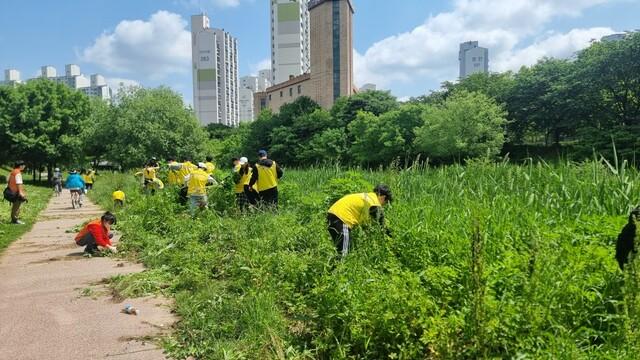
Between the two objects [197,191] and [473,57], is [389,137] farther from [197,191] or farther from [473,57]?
[473,57]

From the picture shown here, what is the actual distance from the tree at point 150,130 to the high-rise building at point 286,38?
61.3m

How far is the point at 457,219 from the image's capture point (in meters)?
5.23

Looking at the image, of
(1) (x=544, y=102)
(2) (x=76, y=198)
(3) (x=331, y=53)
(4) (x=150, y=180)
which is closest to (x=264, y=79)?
(3) (x=331, y=53)

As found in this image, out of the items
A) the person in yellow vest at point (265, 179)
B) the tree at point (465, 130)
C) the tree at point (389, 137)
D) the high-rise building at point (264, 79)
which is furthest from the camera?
the high-rise building at point (264, 79)

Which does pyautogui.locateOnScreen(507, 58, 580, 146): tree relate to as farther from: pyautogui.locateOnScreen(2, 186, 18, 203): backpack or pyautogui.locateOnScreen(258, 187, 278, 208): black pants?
pyautogui.locateOnScreen(2, 186, 18, 203): backpack

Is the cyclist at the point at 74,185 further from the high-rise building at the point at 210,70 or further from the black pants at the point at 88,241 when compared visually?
the high-rise building at the point at 210,70

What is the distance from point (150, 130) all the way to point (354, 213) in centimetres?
3854

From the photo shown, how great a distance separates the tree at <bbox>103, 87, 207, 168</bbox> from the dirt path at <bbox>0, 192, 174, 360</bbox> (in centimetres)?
3398

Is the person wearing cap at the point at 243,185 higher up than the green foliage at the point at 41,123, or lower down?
lower down

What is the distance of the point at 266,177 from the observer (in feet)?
31.7

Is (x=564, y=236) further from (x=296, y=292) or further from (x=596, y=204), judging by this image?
(x=296, y=292)


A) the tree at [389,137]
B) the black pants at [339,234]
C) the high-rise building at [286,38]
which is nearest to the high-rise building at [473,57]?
the high-rise building at [286,38]

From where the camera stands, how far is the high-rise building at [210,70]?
112188 millimetres

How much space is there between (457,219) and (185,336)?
3.23 meters
